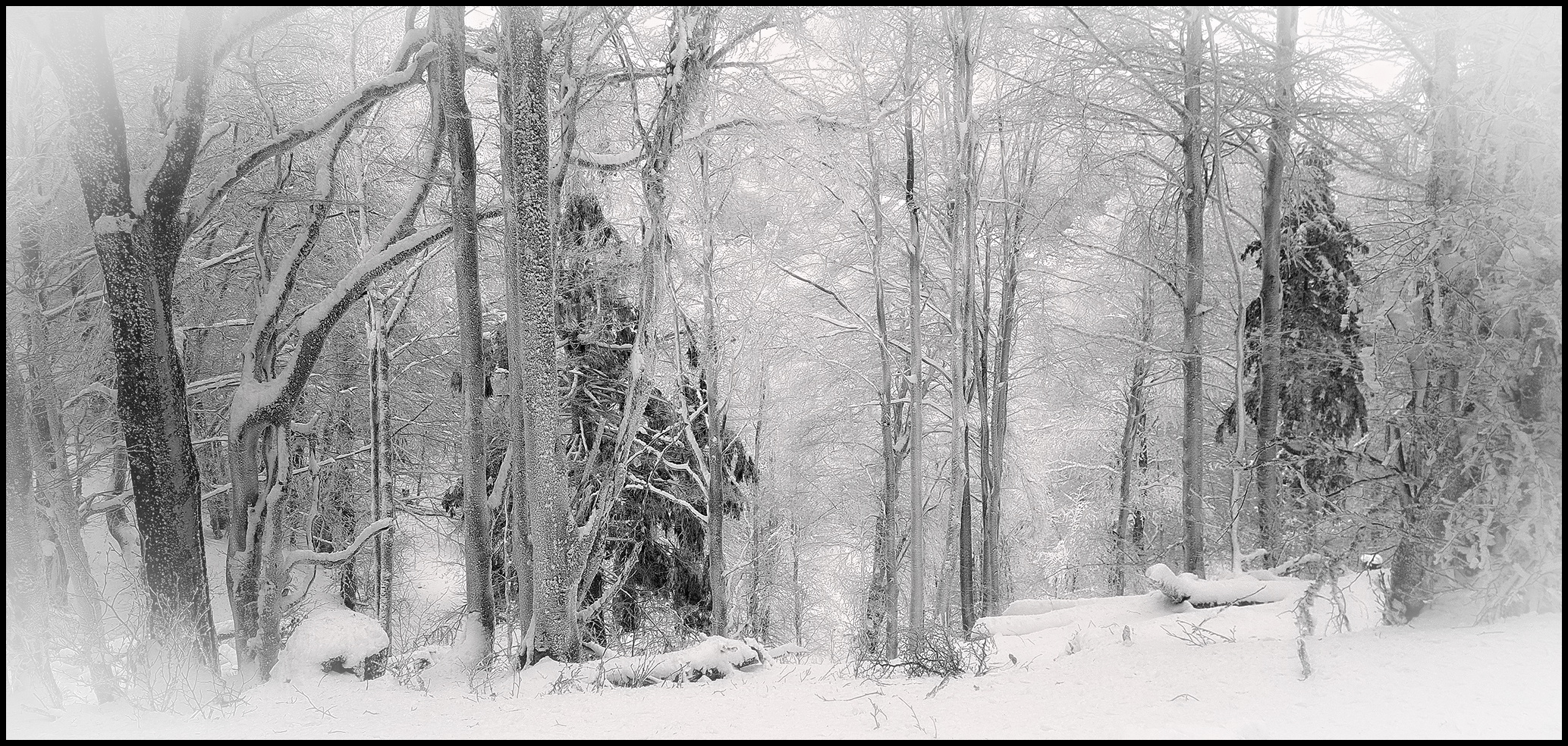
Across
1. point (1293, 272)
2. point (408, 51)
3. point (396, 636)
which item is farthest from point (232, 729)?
point (396, 636)

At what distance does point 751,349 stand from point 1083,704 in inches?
394

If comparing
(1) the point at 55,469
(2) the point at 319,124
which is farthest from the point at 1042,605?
(1) the point at 55,469

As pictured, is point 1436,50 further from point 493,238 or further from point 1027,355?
point 1027,355

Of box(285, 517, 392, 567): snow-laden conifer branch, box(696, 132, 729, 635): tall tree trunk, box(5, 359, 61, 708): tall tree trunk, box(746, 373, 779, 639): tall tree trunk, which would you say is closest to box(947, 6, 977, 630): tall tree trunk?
box(696, 132, 729, 635): tall tree trunk

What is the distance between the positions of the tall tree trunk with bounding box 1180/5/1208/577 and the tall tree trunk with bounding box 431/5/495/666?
771 centimetres

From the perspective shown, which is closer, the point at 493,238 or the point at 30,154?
the point at 30,154

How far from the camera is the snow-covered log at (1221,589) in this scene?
6434mm

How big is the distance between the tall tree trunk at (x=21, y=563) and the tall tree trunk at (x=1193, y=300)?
10794 mm

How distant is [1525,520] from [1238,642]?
1667 mm

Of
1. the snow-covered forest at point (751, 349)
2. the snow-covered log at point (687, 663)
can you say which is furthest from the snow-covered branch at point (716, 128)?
the snow-covered log at point (687, 663)

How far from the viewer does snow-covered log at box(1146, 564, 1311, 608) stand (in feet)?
21.1

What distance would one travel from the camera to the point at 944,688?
4914 millimetres

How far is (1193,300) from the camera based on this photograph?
9859mm

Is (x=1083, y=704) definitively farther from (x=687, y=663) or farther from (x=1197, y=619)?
(x=687, y=663)
